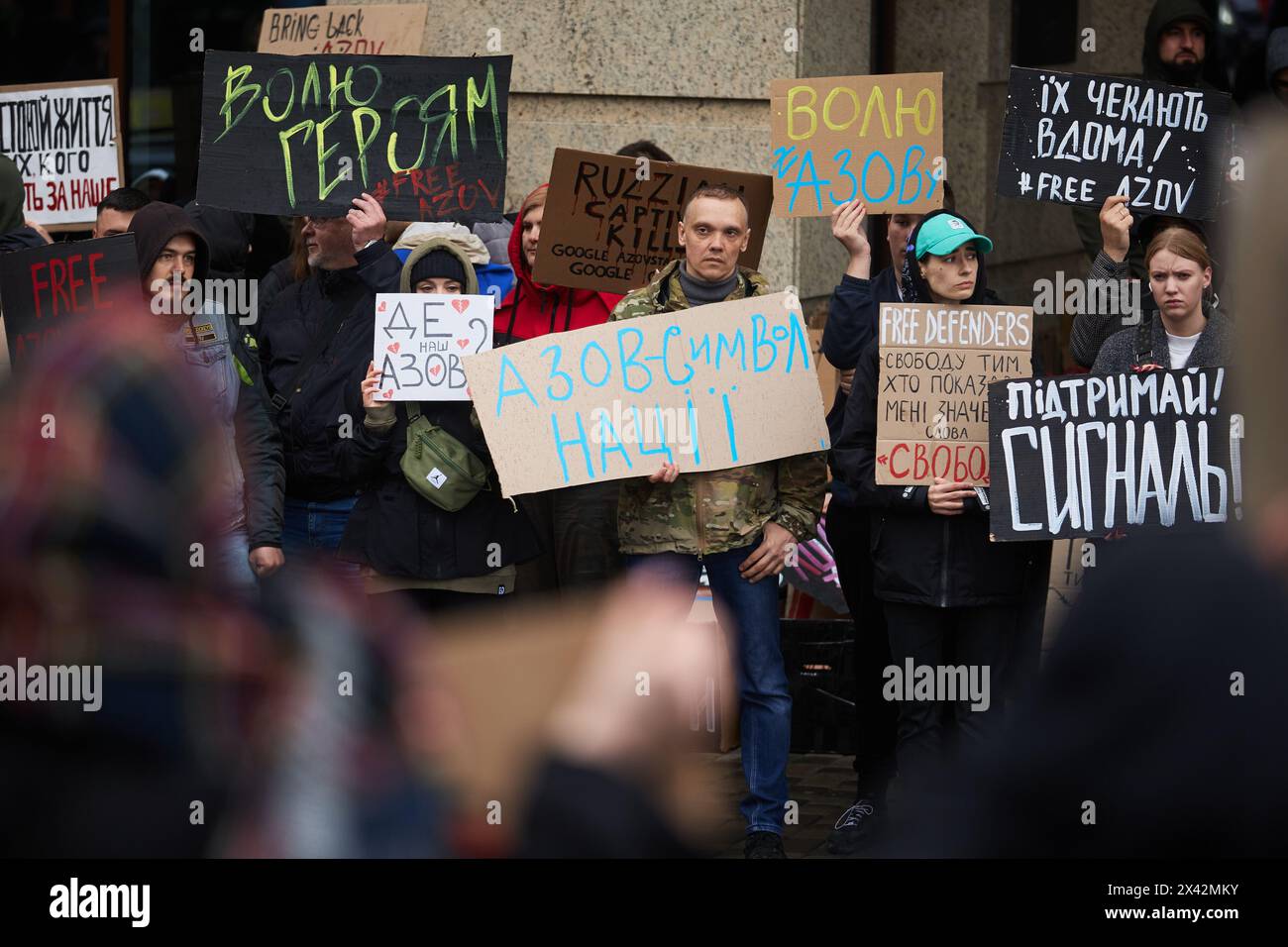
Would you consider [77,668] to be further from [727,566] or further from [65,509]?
[727,566]

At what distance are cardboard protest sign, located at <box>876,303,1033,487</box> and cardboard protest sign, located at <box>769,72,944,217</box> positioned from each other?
2.47 ft

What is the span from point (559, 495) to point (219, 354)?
1.21 metres

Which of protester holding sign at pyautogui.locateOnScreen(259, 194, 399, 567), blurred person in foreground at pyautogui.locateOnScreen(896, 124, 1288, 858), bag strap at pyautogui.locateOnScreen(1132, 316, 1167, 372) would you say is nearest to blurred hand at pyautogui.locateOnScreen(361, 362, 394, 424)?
protester holding sign at pyautogui.locateOnScreen(259, 194, 399, 567)

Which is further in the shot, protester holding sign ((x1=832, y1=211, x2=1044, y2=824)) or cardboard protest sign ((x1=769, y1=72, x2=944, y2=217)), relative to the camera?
cardboard protest sign ((x1=769, y1=72, x2=944, y2=217))

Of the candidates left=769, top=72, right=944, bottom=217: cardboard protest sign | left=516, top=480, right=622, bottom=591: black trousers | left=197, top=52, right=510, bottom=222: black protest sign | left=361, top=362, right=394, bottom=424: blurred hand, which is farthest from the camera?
left=197, top=52, right=510, bottom=222: black protest sign

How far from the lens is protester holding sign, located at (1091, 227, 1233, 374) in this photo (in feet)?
17.5

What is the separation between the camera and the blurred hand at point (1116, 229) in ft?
18.9

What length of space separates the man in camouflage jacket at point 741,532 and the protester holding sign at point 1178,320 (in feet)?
3.37

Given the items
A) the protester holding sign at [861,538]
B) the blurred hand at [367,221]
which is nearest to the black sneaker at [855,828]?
the protester holding sign at [861,538]

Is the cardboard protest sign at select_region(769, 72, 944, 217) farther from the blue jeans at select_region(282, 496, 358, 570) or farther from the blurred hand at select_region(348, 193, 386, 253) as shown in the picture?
the blue jeans at select_region(282, 496, 358, 570)

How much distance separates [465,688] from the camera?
4.61ft

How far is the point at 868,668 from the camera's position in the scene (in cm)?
585

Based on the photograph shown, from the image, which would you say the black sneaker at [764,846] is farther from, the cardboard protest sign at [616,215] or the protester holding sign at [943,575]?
the cardboard protest sign at [616,215]
